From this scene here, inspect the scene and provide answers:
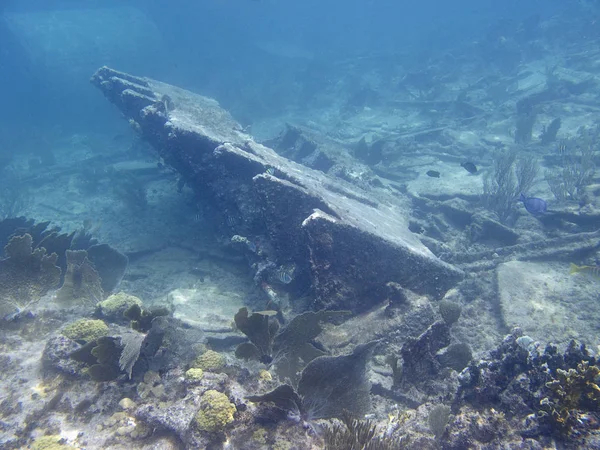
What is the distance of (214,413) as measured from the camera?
3.41 meters

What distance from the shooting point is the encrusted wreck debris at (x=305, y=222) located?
20.4ft

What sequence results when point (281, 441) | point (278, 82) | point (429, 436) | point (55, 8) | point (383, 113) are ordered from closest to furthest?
point (281, 441), point (429, 436), point (383, 113), point (278, 82), point (55, 8)

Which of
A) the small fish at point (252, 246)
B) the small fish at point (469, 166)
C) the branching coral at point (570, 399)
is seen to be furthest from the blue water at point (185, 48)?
the branching coral at point (570, 399)


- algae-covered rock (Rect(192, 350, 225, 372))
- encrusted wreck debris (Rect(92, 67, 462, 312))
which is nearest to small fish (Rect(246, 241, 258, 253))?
encrusted wreck debris (Rect(92, 67, 462, 312))

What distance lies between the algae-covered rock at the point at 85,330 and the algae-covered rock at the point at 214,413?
7.93ft

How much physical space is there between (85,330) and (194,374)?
2.17 metres

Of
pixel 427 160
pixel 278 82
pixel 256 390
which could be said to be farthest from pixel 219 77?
pixel 256 390

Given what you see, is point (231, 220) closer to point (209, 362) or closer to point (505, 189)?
point (209, 362)

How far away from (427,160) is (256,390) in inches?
625

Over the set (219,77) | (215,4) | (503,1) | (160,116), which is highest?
(503,1)

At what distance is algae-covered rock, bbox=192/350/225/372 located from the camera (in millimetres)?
4359

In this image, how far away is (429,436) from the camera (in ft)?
12.0

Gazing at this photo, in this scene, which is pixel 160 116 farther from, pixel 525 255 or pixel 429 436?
pixel 525 255

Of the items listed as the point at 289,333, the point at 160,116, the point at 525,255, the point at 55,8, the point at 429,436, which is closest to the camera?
the point at 429,436
